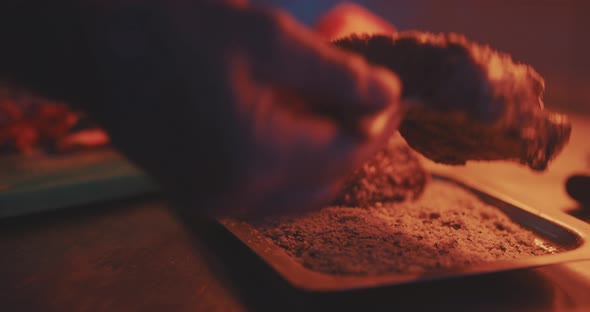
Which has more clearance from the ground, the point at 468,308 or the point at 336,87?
the point at 336,87

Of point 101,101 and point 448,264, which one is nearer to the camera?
point 101,101

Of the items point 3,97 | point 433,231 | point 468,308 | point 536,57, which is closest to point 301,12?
point 536,57

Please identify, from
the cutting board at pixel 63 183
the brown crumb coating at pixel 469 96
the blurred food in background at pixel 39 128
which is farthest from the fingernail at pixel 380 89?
the blurred food in background at pixel 39 128

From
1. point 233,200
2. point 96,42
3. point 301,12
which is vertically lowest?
point 233,200

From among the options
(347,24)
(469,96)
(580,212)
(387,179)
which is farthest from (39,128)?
(580,212)

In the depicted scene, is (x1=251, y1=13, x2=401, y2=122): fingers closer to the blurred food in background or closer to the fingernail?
the fingernail

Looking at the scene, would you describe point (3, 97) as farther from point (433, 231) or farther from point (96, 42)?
point (433, 231)

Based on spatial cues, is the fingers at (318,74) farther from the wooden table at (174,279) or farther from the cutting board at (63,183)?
the cutting board at (63,183)

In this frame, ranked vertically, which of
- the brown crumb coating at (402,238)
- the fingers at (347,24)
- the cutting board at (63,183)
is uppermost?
the fingers at (347,24)
